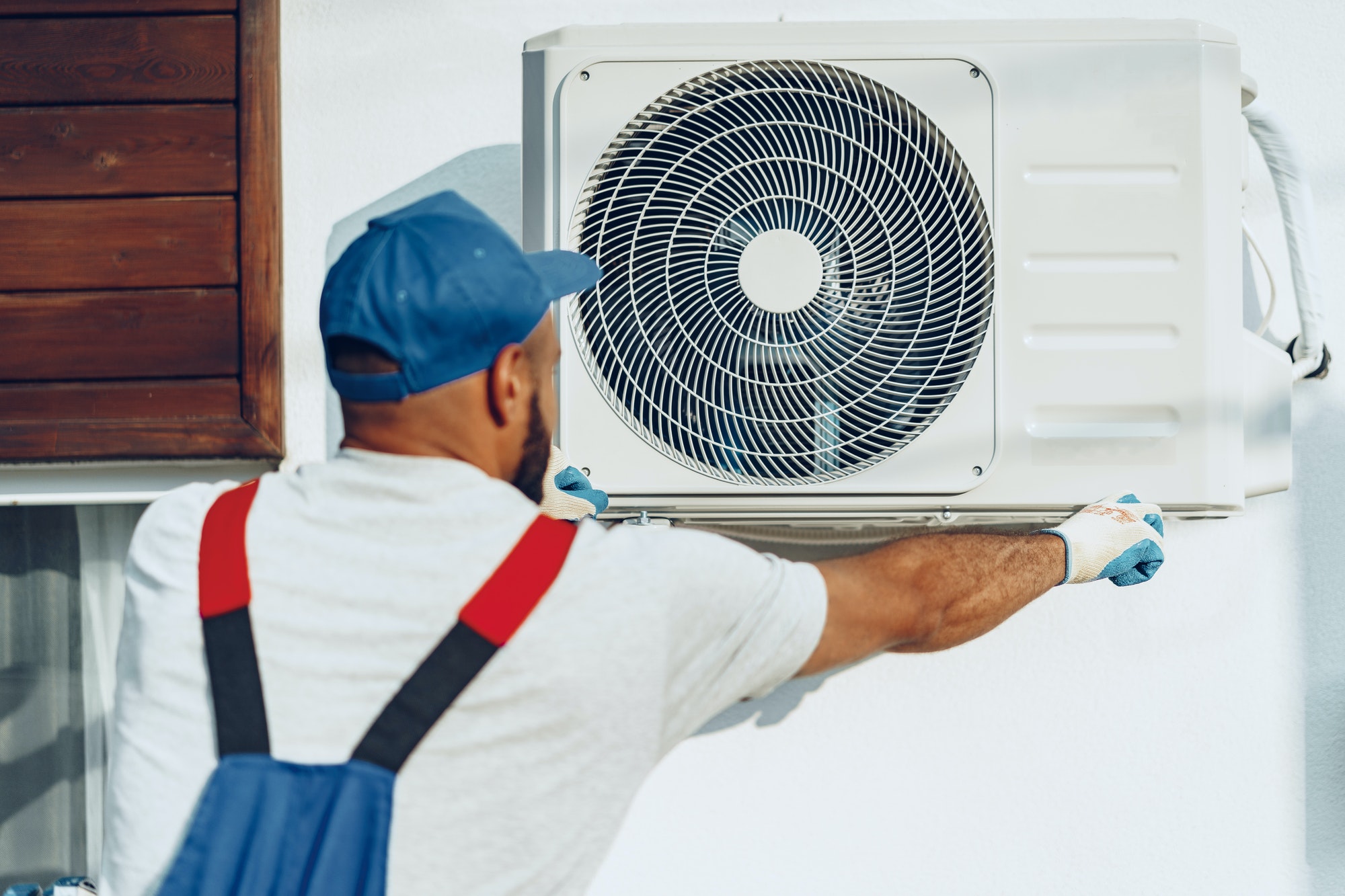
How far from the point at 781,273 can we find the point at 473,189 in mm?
597

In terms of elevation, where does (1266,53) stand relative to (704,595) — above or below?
above

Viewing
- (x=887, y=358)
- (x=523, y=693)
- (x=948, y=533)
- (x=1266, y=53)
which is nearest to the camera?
(x=523, y=693)

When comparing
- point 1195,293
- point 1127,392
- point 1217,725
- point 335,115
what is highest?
point 335,115

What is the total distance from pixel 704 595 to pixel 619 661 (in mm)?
87

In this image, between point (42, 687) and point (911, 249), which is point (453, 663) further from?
point (42, 687)

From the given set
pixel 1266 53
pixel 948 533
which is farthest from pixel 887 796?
pixel 1266 53

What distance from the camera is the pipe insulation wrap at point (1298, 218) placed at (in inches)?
52.9

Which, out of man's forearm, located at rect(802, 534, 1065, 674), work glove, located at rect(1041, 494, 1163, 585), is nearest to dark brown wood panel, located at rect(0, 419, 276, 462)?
man's forearm, located at rect(802, 534, 1065, 674)

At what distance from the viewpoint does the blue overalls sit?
0.72m

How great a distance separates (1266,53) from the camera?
1.42 meters

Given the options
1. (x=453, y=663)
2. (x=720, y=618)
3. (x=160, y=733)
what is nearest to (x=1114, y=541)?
(x=720, y=618)

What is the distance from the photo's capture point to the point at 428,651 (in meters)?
0.73

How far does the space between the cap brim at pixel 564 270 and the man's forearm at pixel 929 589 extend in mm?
358

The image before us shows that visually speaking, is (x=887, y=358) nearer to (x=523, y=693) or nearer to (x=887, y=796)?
(x=523, y=693)
